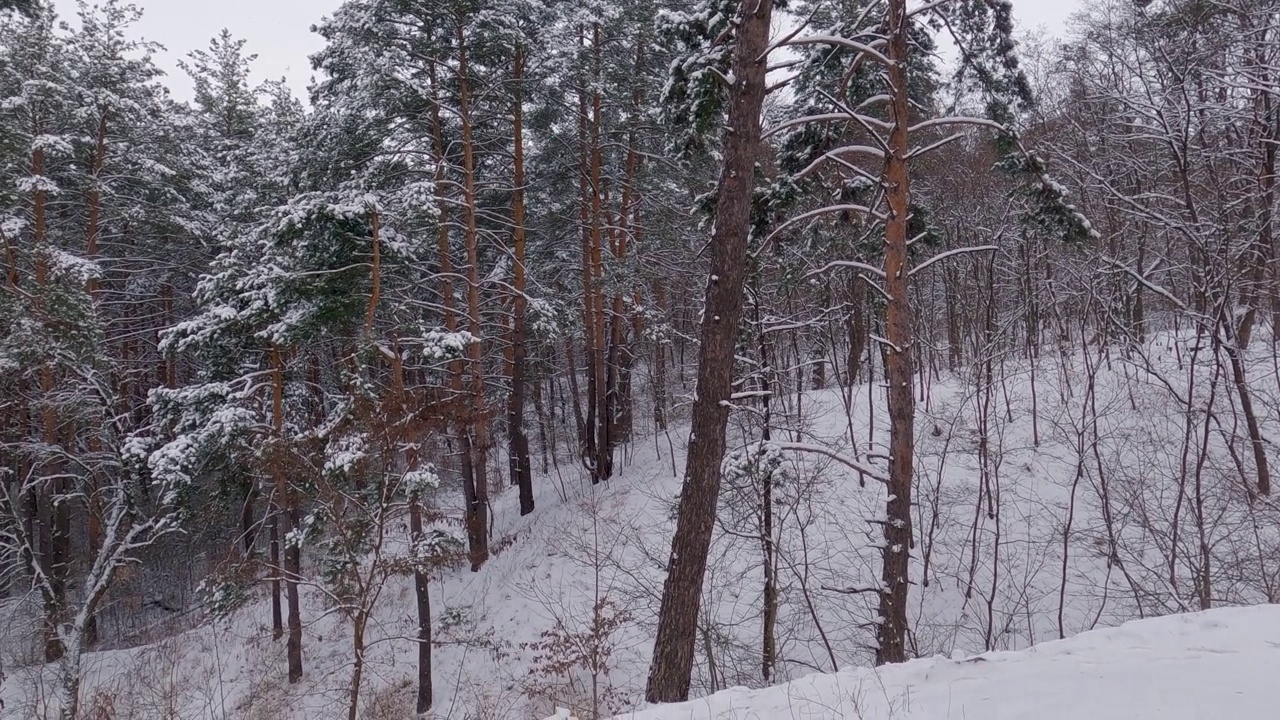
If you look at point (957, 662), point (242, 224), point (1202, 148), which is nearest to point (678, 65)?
point (957, 662)

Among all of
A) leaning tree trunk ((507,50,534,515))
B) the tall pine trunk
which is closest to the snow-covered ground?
the tall pine trunk

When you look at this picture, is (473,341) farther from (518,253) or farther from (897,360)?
(897,360)

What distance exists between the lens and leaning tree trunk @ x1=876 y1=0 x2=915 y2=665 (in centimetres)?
669

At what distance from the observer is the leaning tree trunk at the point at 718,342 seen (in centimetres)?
584

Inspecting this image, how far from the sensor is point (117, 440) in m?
13.4

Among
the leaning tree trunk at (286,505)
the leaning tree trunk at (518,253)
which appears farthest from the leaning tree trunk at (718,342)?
the leaning tree trunk at (518,253)

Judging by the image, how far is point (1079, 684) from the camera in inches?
147

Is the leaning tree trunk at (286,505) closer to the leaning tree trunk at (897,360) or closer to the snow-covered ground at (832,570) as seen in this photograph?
the snow-covered ground at (832,570)

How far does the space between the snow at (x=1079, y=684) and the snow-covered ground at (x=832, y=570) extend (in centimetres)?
243

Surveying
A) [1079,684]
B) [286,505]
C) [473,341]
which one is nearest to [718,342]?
[1079,684]

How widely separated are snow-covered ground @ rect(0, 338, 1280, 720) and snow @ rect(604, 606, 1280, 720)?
7.98 ft

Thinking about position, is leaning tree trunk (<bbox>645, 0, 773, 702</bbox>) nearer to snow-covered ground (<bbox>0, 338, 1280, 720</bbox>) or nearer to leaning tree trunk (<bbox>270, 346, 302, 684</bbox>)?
snow-covered ground (<bbox>0, 338, 1280, 720</bbox>)

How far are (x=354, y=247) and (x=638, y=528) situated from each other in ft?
23.2

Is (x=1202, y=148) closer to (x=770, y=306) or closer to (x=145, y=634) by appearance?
(x=770, y=306)
